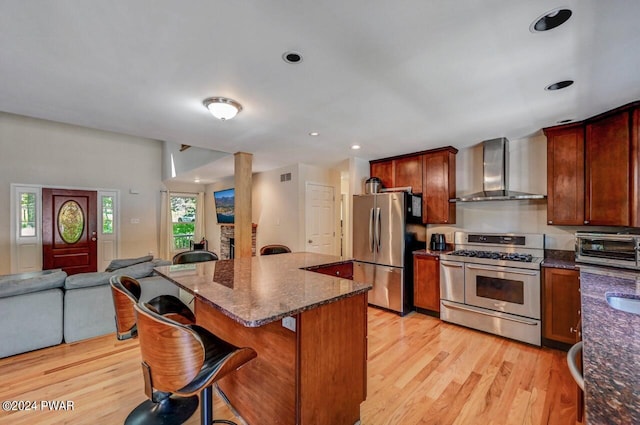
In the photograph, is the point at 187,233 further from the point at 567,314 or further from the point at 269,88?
the point at 567,314

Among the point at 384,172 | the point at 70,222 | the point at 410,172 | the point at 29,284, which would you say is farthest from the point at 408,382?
the point at 70,222

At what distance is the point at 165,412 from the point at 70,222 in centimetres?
640

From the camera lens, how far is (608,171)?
8.50 feet

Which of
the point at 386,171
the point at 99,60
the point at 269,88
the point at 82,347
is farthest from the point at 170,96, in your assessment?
the point at 386,171

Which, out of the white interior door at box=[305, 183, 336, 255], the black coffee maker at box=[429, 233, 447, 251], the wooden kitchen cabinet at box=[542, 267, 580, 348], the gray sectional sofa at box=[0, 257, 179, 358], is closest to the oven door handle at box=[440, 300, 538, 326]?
the wooden kitchen cabinet at box=[542, 267, 580, 348]

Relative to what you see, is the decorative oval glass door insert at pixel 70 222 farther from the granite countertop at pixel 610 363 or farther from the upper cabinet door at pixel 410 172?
the granite countertop at pixel 610 363

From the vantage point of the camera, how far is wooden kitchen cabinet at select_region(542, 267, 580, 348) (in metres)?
2.69

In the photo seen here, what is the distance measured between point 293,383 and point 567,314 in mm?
2859

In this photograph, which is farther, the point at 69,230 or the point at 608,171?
the point at 69,230

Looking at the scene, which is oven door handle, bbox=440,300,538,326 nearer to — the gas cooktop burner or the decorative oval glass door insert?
the gas cooktop burner

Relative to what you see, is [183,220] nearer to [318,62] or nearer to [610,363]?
[318,62]

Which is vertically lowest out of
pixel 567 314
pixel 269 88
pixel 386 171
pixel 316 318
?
pixel 567 314

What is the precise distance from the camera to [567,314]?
2.72 meters

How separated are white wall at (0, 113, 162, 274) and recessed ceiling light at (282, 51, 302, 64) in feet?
22.8
